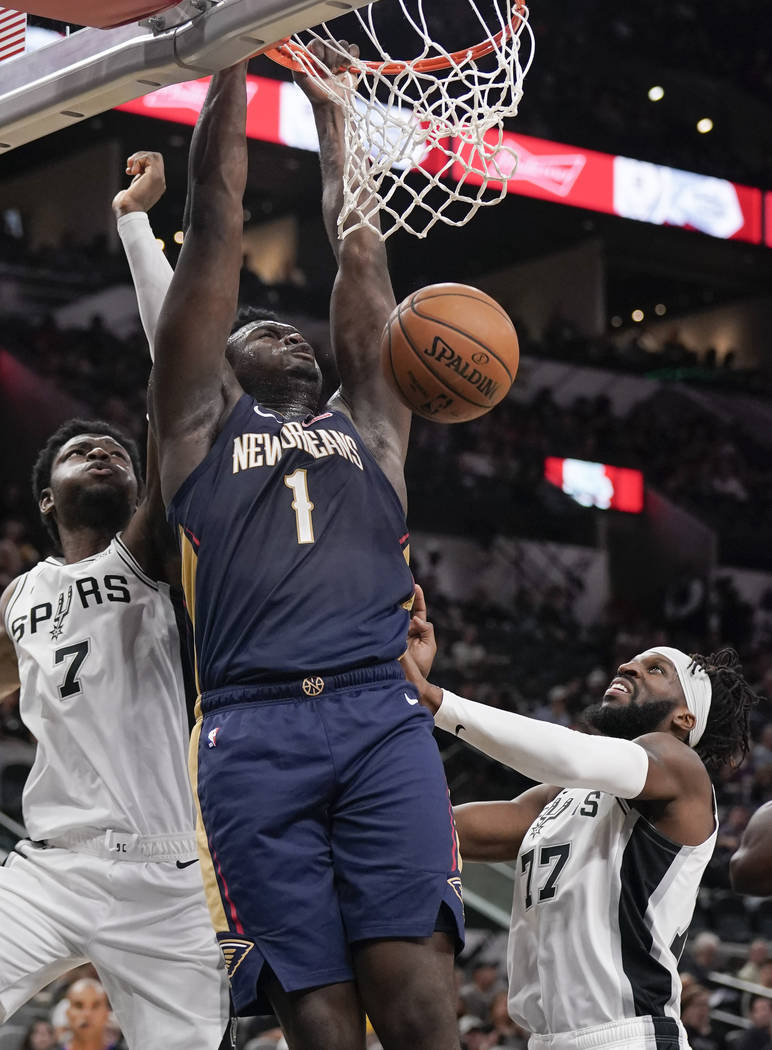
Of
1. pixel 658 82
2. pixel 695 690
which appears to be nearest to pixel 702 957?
pixel 695 690

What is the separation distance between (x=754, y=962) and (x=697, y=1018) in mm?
1041

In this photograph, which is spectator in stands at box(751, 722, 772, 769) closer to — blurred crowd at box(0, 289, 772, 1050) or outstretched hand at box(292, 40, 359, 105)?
blurred crowd at box(0, 289, 772, 1050)

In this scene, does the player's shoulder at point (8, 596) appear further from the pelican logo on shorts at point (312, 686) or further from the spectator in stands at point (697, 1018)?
A: the spectator in stands at point (697, 1018)

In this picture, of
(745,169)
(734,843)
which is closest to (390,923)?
(734,843)

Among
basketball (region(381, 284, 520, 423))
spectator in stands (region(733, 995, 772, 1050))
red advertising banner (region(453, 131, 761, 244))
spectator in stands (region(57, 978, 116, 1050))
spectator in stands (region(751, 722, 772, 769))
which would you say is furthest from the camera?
red advertising banner (region(453, 131, 761, 244))

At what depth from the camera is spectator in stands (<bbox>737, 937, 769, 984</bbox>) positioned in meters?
9.87

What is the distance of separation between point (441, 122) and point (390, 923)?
6.62 feet

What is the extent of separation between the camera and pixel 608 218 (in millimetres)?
20344

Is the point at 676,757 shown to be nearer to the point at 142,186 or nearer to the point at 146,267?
the point at 146,267

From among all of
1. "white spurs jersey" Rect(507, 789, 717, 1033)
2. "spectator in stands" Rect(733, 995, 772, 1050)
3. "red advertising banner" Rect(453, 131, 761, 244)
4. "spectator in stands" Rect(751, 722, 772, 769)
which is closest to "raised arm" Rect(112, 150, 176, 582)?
"white spurs jersey" Rect(507, 789, 717, 1033)

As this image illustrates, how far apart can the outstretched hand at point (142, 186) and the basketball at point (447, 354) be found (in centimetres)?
97

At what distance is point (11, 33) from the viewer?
374cm

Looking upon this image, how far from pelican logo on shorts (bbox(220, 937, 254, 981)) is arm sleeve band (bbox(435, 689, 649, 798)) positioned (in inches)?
39.1

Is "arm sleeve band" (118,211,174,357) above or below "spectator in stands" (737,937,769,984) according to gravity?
above
